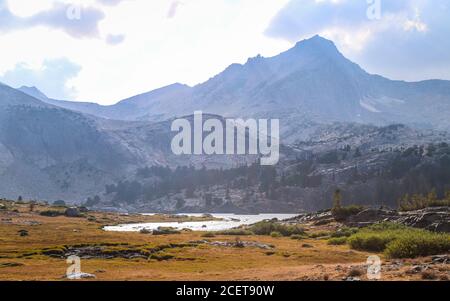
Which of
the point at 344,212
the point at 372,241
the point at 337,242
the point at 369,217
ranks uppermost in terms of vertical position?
the point at 372,241

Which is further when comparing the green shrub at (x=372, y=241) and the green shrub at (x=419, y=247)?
the green shrub at (x=372, y=241)

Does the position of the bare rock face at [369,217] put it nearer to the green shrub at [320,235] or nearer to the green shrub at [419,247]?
the green shrub at [320,235]

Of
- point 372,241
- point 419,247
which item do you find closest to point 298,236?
point 372,241

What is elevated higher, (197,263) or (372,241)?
(372,241)

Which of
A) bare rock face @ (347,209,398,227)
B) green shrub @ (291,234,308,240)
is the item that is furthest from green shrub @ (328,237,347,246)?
bare rock face @ (347,209,398,227)

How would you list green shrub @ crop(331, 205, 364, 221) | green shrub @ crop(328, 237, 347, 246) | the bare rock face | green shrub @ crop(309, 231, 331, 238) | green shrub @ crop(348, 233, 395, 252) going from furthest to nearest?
green shrub @ crop(331, 205, 364, 221)
the bare rock face
green shrub @ crop(309, 231, 331, 238)
green shrub @ crop(328, 237, 347, 246)
green shrub @ crop(348, 233, 395, 252)

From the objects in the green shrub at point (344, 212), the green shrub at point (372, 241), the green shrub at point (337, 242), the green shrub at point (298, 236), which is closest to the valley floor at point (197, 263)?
the green shrub at point (372, 241)

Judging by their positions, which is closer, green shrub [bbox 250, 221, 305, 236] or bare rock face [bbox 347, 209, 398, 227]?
bare rock face [bbox 347, 209, 398, 227]

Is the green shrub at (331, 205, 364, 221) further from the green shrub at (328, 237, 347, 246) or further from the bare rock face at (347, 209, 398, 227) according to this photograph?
the green shrub at (328, 237, 347, 246)

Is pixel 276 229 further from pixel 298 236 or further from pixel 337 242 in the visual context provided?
pixel 337 242

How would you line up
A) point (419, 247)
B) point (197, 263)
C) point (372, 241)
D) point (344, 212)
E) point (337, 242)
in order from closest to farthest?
point (419, 247) → point (197, 263) → point (372, 241) → point (337, 242) → point (344, 212)

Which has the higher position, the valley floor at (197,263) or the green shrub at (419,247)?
the green shrub at (419,247)
